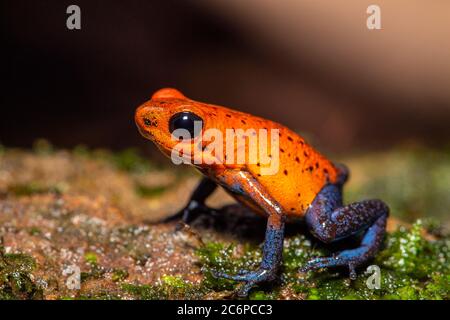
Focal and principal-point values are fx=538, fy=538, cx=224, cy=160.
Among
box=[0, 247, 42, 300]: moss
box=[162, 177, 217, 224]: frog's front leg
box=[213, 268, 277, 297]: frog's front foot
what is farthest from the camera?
box=[162, 177, 217, 224]: frog's front leg

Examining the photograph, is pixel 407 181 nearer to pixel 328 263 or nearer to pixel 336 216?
pixel 336 216

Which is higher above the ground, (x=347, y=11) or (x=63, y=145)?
(x=347, y=11)

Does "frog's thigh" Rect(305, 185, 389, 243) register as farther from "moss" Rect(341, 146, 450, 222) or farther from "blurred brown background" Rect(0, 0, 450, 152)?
"blurred brown background" Rect(0, 0, 450, 152)

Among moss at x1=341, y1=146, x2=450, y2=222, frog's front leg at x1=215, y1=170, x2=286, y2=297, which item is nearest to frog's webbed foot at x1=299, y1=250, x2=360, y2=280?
frog's front leg at x1=215, y1=170, x2=286, y2=297

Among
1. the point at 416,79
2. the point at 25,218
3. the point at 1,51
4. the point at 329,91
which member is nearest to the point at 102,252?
the point at 25,218

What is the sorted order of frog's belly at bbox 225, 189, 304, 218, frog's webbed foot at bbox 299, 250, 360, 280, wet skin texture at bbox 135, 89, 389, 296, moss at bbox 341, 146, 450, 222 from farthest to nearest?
1. moss at bbox 341, 146, 450, 222
2. frog's belly at bbox 225, 189, 304, 218
3. frog's webbed foot at bbox 299, 250, 360, 280
4. wet skin texture at bbox 135, 89, 389, 296

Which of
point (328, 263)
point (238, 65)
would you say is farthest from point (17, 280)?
point (238, 65)
